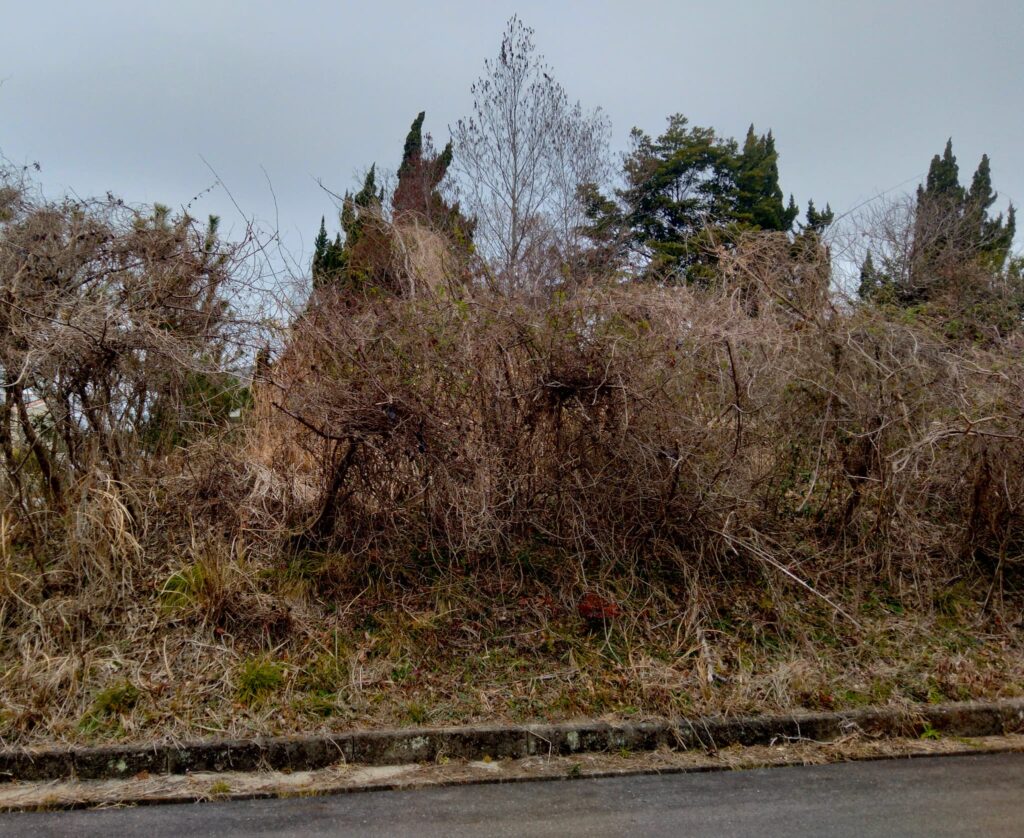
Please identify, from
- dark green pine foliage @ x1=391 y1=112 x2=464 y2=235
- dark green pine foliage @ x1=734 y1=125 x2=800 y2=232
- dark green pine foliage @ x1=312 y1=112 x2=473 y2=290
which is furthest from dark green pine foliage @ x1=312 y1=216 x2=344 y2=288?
dark green pine foliage @ x1=734 y1=125 x2=800 y2=232

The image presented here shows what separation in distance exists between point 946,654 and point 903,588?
2.72ft

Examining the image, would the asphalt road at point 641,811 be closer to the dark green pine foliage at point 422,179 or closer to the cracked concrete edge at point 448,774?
the cracked concrete edge at point 448,774

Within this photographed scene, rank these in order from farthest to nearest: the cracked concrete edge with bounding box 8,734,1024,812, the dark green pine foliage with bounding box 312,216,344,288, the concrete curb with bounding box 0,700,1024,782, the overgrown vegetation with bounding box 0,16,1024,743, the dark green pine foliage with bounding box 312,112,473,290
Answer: the dark green pine foliage with bounding box 312,216,344,288 → the dark green pine foliage with bounding box 312,112,473,290 → the overgrown vegetation with bounding box 0,16,1024,743 → the concrete curb with bounding box 0,700,1024,782 → the cracked concrete edge with bounding box 8,734,1024,812

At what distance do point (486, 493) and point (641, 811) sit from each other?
9.04ft

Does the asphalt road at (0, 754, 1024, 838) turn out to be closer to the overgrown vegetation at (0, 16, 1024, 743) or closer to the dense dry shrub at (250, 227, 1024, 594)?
the overgrown vegetation at (0, 16, 1024, 743)

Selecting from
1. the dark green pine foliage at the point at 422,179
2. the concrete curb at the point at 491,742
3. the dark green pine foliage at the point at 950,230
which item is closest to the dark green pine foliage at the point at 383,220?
the dark green pine foliage at the point at 422,179

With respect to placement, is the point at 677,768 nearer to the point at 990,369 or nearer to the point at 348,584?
the point at 348,584

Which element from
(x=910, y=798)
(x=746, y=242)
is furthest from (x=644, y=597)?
(x=746, y=242)

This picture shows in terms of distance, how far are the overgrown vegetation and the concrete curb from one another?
0.19 m

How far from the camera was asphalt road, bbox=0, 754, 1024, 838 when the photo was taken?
3.79m

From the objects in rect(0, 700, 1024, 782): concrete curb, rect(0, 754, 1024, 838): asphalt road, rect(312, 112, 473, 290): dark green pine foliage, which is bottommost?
rect(0, 754, 1024, 838): asphalt road

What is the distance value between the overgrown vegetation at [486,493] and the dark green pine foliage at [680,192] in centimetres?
1464

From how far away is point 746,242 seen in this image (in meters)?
7.45

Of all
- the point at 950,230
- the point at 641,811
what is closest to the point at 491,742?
the point at 641,811
